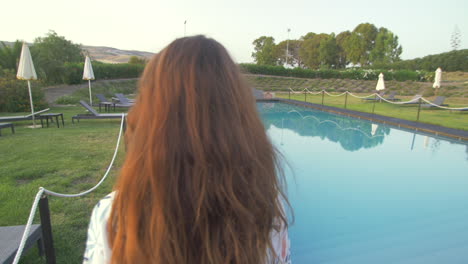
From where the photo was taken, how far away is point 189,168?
710mm

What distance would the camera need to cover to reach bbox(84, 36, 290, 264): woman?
0.70 metres

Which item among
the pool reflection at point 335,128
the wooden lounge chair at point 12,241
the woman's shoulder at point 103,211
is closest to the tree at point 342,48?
the pool reflection at point 335,128

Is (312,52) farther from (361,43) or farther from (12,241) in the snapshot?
(12,241)

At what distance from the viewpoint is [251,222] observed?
768mm

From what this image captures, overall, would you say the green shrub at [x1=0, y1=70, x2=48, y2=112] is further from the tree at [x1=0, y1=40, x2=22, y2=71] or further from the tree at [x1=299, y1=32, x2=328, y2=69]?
the tree at [x1=299, y1=32, x2=328, y2=69]

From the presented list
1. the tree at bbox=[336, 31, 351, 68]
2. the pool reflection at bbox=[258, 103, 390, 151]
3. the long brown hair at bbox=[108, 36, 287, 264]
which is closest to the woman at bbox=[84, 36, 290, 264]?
the long brown hair at bbox=[108, 36, 287, 264]

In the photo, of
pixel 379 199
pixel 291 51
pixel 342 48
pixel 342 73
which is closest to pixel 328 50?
pixel 342 48

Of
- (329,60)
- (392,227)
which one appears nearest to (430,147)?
(392,227)

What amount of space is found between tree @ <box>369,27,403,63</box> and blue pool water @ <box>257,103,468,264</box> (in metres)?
44.2

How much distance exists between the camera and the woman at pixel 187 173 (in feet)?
2.30

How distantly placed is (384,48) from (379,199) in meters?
49.7

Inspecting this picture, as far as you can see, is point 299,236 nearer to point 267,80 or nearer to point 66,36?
point 267,80

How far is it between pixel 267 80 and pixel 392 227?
26.6m

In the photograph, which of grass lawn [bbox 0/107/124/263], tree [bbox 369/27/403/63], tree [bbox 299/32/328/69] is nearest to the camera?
grass lawn [bbox 0/107/124/263]
